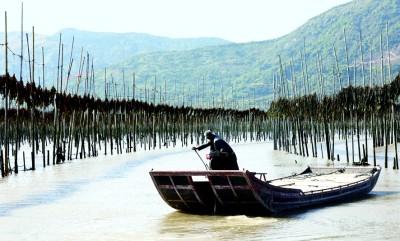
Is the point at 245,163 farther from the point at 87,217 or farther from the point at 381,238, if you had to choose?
the point at 381,238

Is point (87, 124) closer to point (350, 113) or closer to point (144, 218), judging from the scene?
point (350, 113)

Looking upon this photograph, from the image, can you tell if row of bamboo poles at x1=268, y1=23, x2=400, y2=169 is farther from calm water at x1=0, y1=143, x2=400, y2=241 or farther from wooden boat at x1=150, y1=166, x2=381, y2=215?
wooden boat at x1=150, y1=166, x2=381, y2=215

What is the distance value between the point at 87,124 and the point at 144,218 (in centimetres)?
3106

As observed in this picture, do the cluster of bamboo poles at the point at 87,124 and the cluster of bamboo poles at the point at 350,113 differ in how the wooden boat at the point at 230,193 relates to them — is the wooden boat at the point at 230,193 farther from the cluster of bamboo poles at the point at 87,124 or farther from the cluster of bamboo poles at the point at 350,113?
the cluster of bamboo poles at the point at 87,124

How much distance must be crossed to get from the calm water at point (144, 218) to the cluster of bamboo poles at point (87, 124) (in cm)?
493

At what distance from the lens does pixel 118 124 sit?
54969 millimetres

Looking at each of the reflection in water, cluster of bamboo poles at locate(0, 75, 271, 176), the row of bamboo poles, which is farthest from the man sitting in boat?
cluster of bamboo poles at locate(0, 75, 271, 176)

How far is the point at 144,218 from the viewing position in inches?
729

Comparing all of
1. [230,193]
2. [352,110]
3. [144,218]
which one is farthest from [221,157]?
[352,110]

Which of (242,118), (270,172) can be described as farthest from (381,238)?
(242,118)

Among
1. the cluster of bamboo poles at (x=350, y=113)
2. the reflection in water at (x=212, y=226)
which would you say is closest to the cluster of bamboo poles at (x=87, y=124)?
the cluster of bamboo poles at (x=350, y=113)

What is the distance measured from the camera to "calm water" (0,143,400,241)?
1578 cm

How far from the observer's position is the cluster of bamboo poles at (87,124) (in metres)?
35.4

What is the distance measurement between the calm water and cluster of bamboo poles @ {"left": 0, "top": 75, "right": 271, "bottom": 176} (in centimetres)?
493
